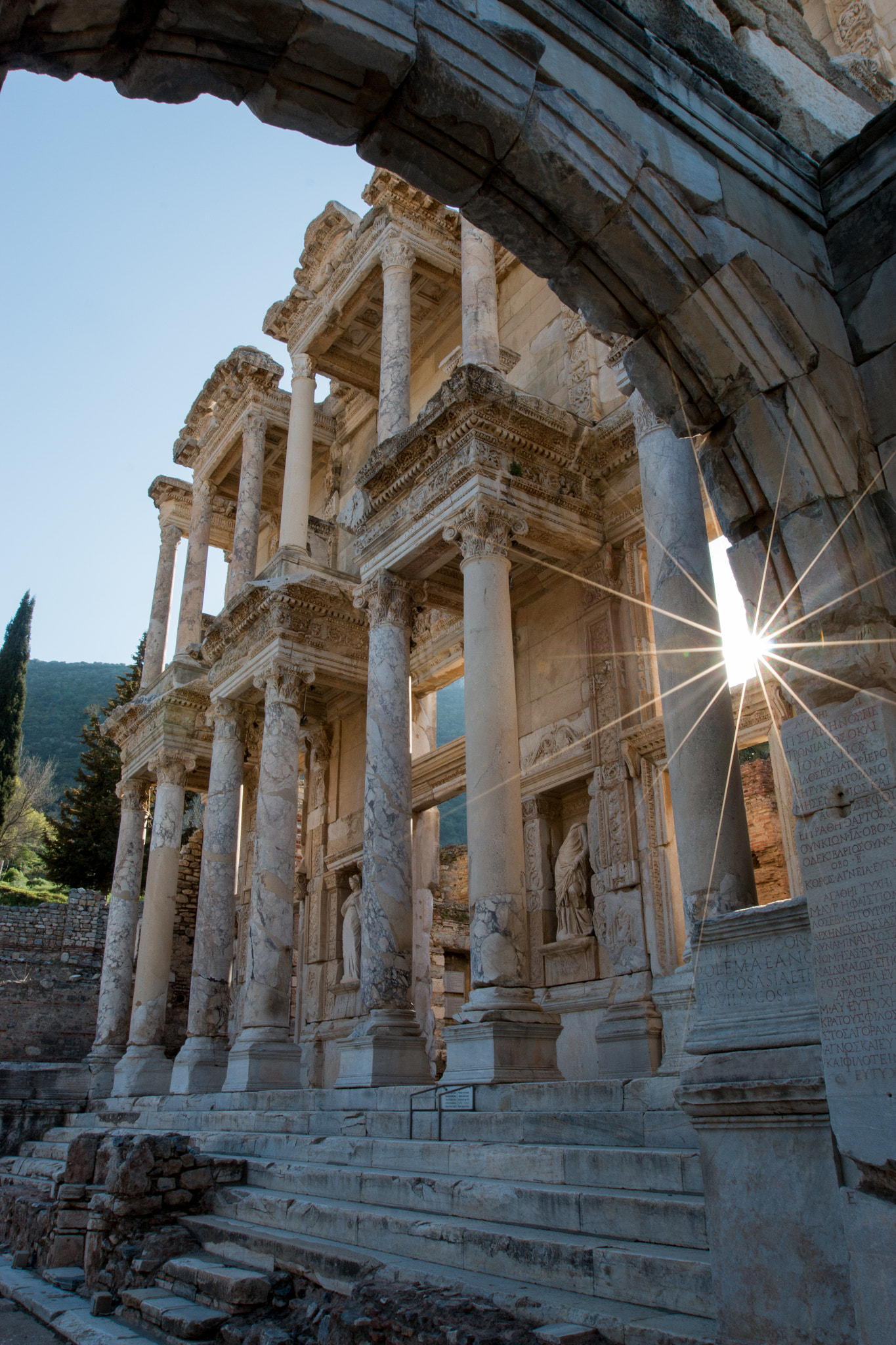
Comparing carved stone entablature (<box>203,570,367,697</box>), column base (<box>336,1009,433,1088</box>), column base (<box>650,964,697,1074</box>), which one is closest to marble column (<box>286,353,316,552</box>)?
carved stone entablature (<box>203,570,367,697</box>)

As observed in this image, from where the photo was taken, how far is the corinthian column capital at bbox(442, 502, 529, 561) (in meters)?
11.7

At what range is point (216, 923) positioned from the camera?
16750 millimetres

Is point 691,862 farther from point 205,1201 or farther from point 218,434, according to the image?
point 218,434

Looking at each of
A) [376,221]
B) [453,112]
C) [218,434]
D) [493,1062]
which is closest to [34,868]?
[218,434]

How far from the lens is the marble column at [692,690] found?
294 inches

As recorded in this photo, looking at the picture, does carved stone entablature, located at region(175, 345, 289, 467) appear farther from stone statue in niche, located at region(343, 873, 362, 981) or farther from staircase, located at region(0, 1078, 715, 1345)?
staircase, located at region(0, 1078, 715, 1345)

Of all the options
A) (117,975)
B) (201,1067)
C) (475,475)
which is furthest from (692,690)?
(117,975)

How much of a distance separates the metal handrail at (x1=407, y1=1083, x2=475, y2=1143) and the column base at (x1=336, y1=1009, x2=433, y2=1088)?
1.31 m

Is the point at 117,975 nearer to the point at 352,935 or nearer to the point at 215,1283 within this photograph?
the point at 352,935

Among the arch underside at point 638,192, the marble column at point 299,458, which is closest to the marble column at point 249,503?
the marble column at point 299,458

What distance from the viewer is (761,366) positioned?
15.8 feet

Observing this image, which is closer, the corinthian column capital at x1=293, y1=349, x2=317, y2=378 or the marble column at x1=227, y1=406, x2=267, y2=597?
the corinthian column capital at x1=293, y1=349, x2=317, y2=378

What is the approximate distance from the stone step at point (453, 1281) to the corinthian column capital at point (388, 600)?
7313 mm

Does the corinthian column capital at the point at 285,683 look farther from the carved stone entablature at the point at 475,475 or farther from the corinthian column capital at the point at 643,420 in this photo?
the corinthian column capital at the point at 643,420
